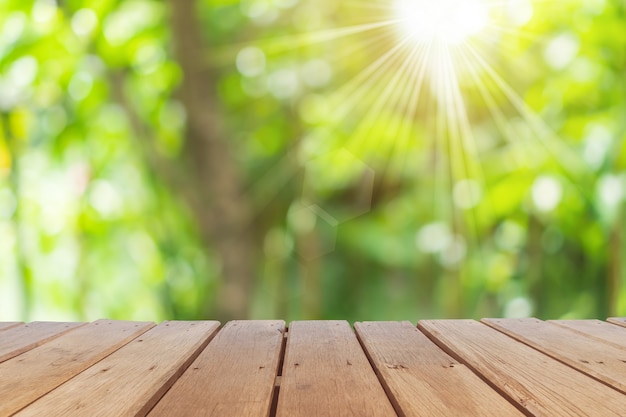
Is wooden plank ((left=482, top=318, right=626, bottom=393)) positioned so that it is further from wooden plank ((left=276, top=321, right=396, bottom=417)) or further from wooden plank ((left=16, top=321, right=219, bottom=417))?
wooden plank ((left=16, top=321, right=219, bottom=417))

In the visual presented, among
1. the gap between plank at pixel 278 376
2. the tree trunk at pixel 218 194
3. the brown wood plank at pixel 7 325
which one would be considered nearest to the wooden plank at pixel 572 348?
the gap between plank at pixel 278 376

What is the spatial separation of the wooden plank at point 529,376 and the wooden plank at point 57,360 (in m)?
0.50

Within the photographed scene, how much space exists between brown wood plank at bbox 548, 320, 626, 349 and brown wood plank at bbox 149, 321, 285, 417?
0.50 m

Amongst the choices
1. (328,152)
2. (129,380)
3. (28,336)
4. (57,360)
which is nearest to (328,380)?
(129,380)

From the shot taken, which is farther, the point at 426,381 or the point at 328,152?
the point at 328,152

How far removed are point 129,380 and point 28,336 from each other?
393 mm

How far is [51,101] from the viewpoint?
3.49 meters

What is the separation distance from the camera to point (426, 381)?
2.49 feet

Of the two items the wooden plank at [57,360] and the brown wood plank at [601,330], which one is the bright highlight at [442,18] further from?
the wooden plank at [57,360]

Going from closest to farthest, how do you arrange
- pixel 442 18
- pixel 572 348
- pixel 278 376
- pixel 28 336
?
pixel 278 376 < pixel 572 348 < pixel 28 336 < pixel 442 18

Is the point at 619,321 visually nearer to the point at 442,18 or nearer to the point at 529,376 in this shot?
the point at 529,376

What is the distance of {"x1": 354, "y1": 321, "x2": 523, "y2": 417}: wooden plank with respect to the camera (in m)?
0.66

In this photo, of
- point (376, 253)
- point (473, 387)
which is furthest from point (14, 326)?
point (376, 253)

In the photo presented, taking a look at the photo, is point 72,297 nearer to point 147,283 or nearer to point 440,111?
point 147,283
